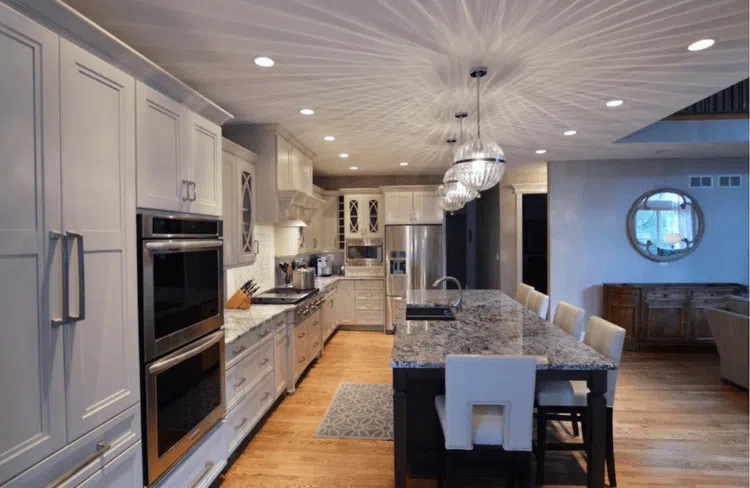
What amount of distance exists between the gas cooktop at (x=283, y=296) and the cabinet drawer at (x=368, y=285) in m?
1.72

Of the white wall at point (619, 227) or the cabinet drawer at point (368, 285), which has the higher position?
the white wall at point (619, 227)

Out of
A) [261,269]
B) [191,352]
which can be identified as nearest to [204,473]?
[191,352]

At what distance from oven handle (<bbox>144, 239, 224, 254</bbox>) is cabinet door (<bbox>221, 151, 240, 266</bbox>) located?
0.97 meters

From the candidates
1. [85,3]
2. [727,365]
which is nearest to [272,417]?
[85,3]

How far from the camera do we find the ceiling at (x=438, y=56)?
6.11 feet

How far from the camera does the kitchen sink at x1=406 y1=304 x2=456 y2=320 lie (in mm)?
2993

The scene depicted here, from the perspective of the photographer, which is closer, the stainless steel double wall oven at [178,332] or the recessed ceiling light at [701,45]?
the stainless steel double wall oven at [178,332]

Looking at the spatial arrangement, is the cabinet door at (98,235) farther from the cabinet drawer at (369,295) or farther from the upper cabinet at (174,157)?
the cabinet drawer at (369,295)

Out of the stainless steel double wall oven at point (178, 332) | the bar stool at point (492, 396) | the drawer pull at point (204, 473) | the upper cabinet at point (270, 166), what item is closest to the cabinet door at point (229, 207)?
the upper cabinet at point (270, 166)

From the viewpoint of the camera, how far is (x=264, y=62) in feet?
7.86

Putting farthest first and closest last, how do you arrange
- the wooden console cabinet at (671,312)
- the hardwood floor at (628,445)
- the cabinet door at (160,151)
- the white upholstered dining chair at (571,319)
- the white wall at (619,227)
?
the white wall at (619,227) → the wooden console cabinet at (671,312) → the white upholstered dining chair at (571,319) → the hardwood floor at (628,445) → the cabinet door at (160,151)

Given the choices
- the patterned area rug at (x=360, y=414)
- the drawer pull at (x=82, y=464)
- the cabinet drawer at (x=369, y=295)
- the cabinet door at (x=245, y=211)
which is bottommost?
the patterned area rug at (x=360, y=414)

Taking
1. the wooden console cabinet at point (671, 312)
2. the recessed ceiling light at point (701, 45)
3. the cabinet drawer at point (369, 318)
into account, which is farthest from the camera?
the cabinet drawer at point (369, 318)

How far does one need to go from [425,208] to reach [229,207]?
360 cm
